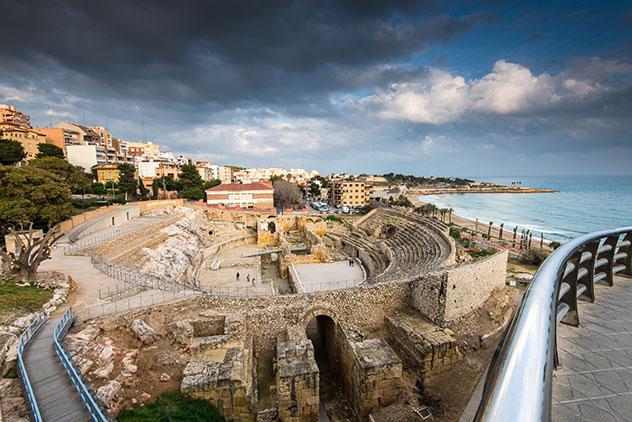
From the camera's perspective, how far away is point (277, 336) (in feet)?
41.1

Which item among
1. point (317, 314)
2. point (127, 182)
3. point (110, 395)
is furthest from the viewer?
point (127, 182)

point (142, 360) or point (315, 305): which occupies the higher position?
point (315, 305)

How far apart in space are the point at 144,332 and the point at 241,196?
37.1 metres

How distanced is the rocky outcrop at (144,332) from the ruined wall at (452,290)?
10.9 m

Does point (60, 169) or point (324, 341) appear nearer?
point (324, 341)

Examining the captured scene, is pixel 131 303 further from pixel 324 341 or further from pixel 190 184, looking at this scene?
pixel 190 184

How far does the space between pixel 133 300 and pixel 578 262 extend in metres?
14.1

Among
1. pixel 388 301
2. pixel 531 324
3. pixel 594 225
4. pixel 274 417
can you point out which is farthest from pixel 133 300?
pixel 594 225

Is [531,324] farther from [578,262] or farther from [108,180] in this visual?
[108,180]

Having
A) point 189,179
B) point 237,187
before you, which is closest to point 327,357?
point 237,187

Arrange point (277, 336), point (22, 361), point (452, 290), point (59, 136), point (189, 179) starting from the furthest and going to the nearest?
1. point (189, 179)
2. point (59, 136)
3. point (452, 290)
4. point (277, 336)
5. point (22, 361)

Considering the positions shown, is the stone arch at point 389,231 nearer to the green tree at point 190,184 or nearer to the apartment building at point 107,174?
the green tree at point 190,184

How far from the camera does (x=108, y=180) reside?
47406 mm

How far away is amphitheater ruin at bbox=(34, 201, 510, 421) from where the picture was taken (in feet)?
29.9
